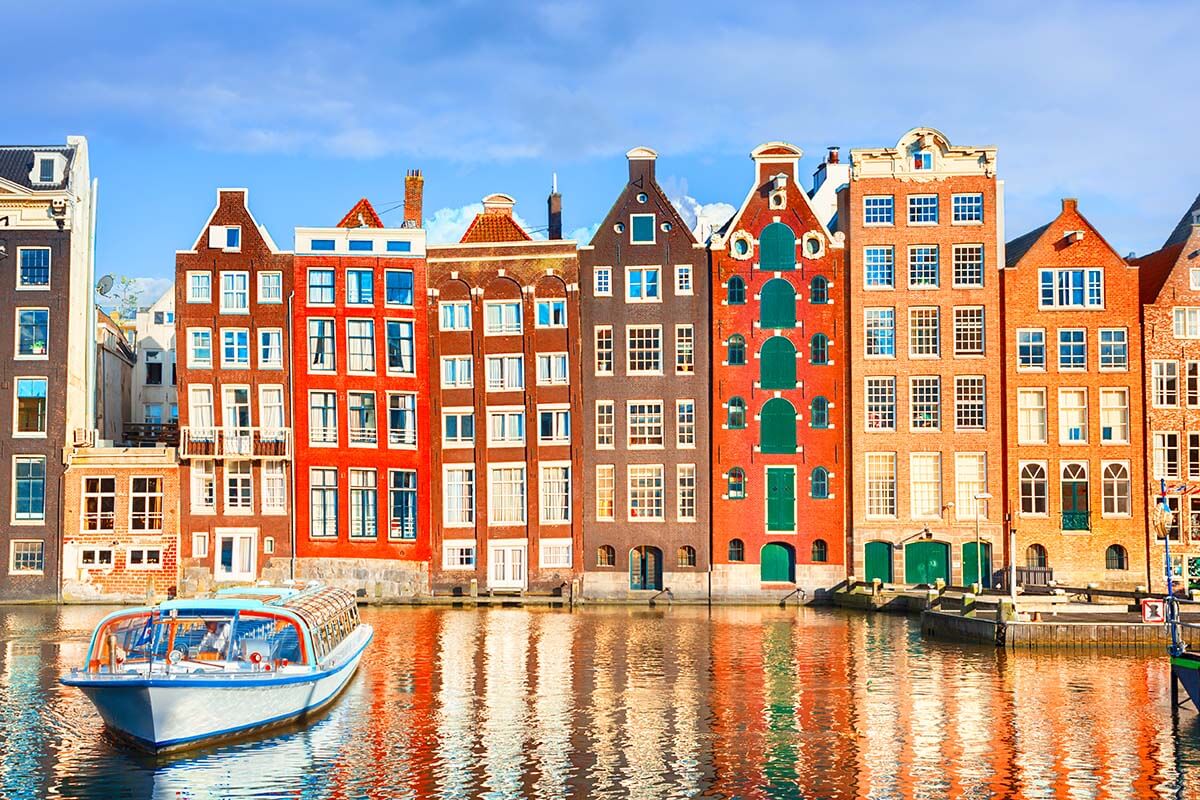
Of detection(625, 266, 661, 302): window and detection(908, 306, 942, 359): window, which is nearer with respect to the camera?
detection(908, 306, 942, 359): window

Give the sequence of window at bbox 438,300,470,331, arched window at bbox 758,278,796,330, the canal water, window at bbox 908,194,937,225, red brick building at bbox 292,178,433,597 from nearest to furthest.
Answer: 1. the canal water
2. red brick building at bbox 292,178,433,597
3. arched window at bbox 758,278,796,330
4. window at bbox 908,194,937,225
5. window at bbox 438,300,470,331

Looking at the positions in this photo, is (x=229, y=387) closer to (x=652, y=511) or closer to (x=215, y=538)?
(x=215, y=538)

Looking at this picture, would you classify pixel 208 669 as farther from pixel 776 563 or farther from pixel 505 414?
pixel 776 563

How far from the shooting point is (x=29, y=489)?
7619 cm

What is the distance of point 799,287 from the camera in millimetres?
78625

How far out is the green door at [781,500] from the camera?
77.8 m

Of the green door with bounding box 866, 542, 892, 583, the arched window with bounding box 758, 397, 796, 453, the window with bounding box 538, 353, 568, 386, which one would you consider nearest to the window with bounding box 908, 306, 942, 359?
the arched window with bounding box 758, 397, 796, 453

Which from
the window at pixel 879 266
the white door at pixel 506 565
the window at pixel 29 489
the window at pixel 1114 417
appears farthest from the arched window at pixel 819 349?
the window at pixel 29 489

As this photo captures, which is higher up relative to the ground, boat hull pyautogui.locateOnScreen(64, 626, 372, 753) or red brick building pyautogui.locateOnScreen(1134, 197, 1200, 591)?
red brick building pyautogui.locateOnScreen(1134, 197, 1200, 591)

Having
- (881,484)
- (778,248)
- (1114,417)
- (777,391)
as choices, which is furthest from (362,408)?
(1114,417)

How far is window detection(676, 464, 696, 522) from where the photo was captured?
77.8 meters

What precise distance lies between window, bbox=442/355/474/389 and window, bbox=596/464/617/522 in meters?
8.51

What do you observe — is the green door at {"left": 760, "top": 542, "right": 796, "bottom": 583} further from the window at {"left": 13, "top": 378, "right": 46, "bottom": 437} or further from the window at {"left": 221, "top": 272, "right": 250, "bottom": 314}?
the window at {"left": 13, "top": 378, "right": 46, "bottom": 437}

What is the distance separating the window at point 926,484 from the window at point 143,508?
39.8m
